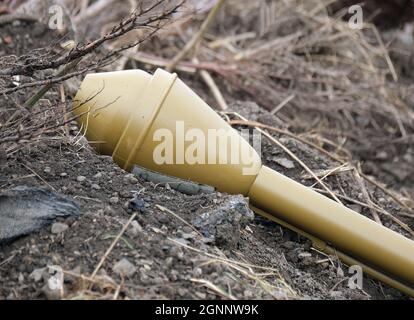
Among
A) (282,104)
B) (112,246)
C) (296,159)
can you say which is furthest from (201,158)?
(282,104)

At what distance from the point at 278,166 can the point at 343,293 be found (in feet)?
2.26

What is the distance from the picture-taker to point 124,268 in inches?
70.6

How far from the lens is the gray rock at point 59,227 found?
1882 mm

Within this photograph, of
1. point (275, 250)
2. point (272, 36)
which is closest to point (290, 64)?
point (272, 36)

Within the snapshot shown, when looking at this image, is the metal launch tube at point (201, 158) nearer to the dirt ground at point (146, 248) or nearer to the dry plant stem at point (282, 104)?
the dirt ground at point (146, 248)

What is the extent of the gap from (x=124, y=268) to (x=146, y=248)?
0.11 metres

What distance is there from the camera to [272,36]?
4367 mm

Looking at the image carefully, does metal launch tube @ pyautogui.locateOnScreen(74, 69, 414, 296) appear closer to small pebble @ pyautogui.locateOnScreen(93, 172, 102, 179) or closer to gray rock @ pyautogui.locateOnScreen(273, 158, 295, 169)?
small pebble @ pyautogui.locateOnScreen(93, 172, 102, 179)

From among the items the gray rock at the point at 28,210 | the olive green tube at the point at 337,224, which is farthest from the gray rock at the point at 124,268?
the olive green tube at the point at 337,224

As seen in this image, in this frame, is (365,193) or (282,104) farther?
(282,104)

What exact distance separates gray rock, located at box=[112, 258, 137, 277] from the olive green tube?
1.93 ft

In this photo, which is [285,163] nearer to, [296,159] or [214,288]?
[296,159]

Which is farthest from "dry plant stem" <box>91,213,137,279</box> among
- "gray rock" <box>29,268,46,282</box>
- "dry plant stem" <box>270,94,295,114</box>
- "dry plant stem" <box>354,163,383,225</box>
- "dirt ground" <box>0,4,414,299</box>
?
"dry plant stem" <box>270,94,295,114</box>
